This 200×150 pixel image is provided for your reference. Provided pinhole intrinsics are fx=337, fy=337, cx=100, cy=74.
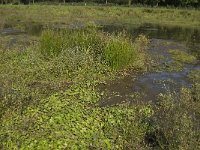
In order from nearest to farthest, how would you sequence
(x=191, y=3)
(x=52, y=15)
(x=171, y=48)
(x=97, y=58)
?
(x=97, y=58) < (x=171, y=48) < (x=52, y=15) < (x=191, y=3)

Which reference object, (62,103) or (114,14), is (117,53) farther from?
(114,14)

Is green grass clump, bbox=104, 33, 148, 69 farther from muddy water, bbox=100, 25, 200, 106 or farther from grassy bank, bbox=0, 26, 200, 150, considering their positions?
muddy water, bbox=100, 25, 200, 106

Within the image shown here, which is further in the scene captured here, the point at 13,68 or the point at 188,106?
the point at 13,68

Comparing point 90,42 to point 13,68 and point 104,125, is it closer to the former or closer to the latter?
point 13,68

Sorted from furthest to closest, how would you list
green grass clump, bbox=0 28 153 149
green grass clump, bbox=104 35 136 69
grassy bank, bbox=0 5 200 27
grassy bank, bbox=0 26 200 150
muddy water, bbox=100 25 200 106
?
1. grassy bank, bbox=0 5 200 27
2. green grass clump, bbox=104 35 136 69
3. muddy water, bbox=100 25 200 106
4. green grass clump, bbox=0 28 153 149
5. grassy bank, bbox=0 26 200 150

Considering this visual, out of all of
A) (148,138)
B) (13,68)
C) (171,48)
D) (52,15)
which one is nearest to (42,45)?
(13,68)

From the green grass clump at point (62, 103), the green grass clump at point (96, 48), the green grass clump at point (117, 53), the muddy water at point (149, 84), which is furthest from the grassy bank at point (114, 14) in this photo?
Answer: the green grass clump at point (117, 53)

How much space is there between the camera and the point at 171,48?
25031 mm

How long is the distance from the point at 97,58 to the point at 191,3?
53744mm

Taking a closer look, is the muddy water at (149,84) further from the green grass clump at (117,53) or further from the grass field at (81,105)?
the green grass clump at (117,53)

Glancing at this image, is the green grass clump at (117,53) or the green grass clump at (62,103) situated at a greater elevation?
the green grass clump at (117,53)

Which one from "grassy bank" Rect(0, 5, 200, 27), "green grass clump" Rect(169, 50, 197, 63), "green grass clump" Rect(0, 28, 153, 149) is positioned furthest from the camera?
"grassy bank" Rect(0, 5, 200, 27)

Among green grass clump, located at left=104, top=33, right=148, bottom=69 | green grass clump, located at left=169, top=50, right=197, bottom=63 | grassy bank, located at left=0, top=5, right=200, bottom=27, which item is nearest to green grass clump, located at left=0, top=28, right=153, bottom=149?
green grass clump, located at left=104, top=33, right=148, bottom=69

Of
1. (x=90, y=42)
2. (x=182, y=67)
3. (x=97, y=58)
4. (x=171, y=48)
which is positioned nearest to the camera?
(x=97, y=58)
